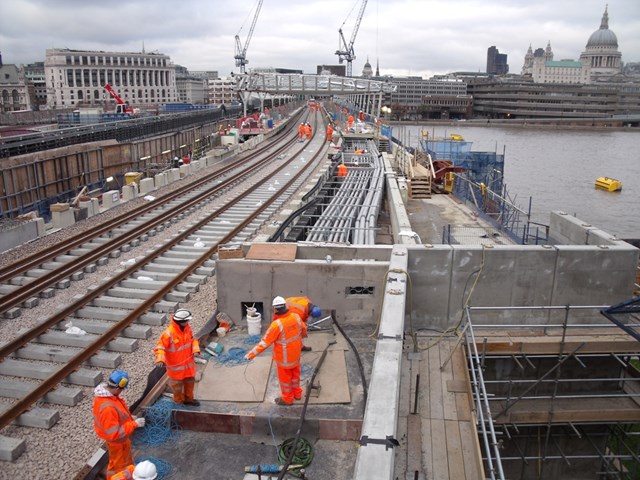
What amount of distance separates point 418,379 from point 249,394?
2.08 meters

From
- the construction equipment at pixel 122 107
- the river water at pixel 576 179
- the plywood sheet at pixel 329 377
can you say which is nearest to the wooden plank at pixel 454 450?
the plywood sheet at pixel 329 377

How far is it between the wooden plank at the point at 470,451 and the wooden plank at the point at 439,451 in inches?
8.0

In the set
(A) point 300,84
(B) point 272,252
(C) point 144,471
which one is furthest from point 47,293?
(A) point 300,84

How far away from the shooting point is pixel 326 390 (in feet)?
21.8

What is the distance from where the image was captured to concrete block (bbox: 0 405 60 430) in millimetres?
6227

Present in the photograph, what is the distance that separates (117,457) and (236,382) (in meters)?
2.01

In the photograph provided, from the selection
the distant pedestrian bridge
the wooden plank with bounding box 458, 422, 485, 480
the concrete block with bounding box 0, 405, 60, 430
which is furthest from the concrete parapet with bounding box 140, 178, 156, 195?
the distant pedestrian bridge

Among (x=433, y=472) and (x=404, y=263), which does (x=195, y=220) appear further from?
(x=433, y=472)

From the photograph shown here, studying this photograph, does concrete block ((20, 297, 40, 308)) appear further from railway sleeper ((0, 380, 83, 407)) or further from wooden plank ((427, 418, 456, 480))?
wooden plank ((427, 418, 456, 480))

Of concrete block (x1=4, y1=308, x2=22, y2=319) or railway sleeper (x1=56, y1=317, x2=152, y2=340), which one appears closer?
railway sleeper (x1=56, y1=317, x2=152, y2=340)

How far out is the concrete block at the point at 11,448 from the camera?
5750 mm

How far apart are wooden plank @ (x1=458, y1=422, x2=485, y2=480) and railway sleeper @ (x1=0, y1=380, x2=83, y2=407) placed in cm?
467

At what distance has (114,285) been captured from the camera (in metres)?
10.3

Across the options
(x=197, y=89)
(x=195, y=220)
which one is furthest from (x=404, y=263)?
(x=197, y=89)
